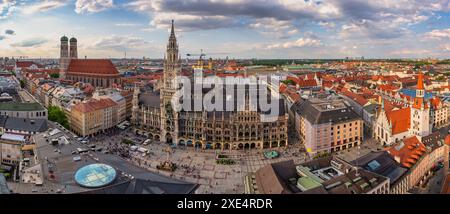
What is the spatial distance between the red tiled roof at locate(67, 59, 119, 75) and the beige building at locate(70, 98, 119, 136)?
44.0 metres

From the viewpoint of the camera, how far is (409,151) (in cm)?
4003

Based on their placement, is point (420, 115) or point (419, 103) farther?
point (419, 103)

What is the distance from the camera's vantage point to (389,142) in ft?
175

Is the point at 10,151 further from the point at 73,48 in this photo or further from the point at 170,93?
the point at 73,48

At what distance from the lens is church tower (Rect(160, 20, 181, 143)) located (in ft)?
188

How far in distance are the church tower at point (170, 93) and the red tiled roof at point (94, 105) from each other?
1278 centimetres

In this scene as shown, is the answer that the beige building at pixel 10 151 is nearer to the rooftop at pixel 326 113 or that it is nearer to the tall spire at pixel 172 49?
the tall spire at pixel 172 49

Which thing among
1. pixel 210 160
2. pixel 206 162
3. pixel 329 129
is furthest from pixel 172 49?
pixel 329 129

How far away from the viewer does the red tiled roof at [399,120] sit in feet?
177

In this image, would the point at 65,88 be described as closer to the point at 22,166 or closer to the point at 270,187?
the point at 22,166

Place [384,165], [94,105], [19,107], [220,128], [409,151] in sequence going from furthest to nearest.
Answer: [94,105], [19,107], [220,128], [409,151], [384,165]

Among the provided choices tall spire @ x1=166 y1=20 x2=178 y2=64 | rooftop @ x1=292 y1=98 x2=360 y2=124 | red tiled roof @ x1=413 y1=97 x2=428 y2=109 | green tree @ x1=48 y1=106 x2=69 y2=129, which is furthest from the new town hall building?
red tiled roof @ x1=413 y1=97 x2=428 y2=109

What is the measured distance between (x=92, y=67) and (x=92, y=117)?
5534 centimetres

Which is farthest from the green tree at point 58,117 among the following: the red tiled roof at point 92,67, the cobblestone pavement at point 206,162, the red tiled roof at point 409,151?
the red tiled roof at point 409,151
